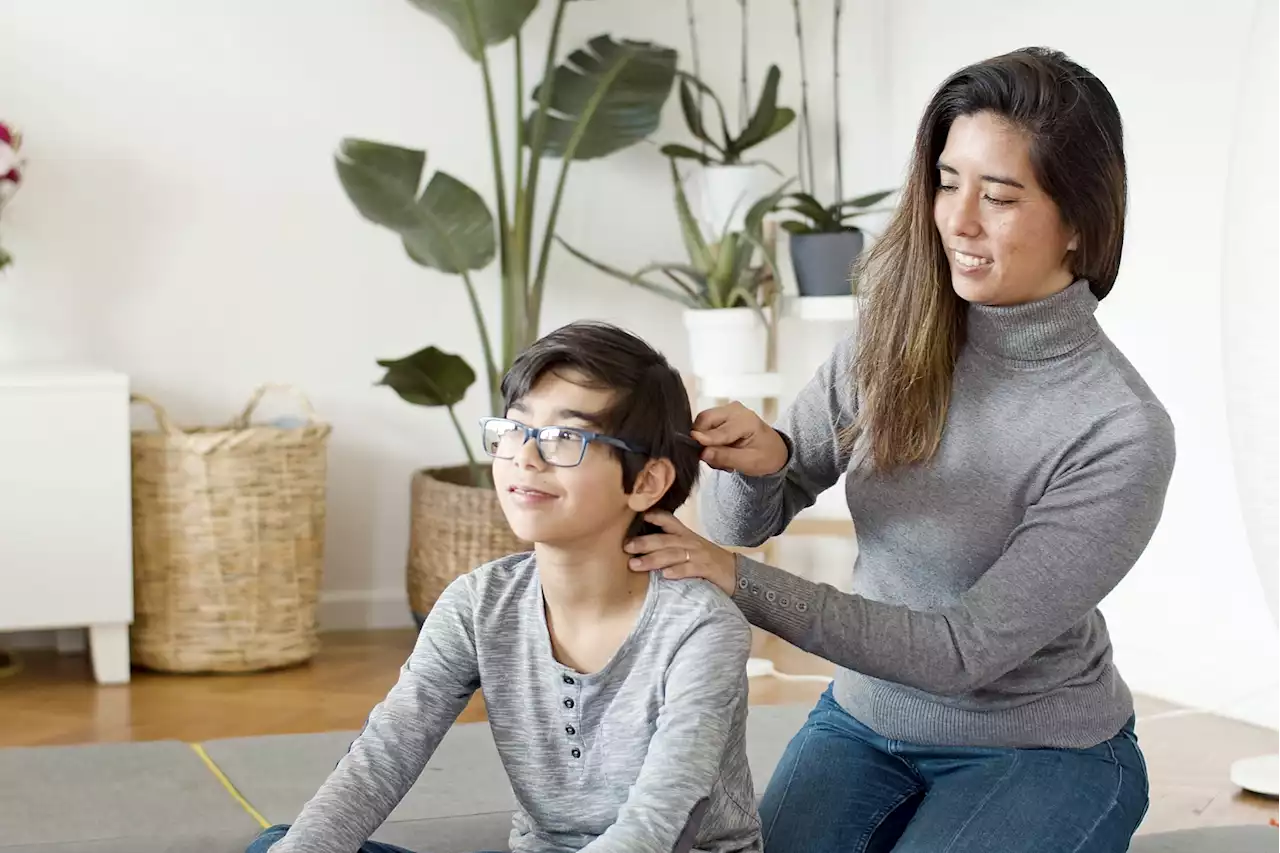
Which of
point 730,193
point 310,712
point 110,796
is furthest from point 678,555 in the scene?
point 730,193

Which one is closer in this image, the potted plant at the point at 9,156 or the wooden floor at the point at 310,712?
A: the wooden floor at the point at 310,712

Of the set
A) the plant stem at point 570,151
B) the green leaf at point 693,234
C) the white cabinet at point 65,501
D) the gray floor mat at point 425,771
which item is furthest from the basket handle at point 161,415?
the green leaf at point 693,234

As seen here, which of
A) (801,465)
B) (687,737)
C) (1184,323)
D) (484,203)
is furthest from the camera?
(484,203)

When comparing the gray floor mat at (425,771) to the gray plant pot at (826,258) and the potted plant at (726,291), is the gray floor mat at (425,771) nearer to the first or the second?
the potted plant at (726,291)

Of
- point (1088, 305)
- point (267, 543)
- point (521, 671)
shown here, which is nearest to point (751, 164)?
point (267, 543)

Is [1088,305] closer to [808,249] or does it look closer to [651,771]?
[651,771]

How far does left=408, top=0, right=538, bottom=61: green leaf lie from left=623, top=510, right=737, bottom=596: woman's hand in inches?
86.5

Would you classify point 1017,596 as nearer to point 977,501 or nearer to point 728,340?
point 977,501

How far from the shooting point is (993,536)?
163 centimetres

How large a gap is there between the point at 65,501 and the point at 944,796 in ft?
7.26

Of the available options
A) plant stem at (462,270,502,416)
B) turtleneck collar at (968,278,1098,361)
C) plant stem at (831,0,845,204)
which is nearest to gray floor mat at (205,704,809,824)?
turtleneck collar at (968,278,1098,361)

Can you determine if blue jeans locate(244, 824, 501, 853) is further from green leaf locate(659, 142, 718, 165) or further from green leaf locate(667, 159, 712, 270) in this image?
green leaf locate(659, 142, 718, 165)

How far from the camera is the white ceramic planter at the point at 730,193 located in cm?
360

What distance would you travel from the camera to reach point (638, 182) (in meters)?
4.04
